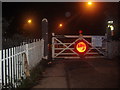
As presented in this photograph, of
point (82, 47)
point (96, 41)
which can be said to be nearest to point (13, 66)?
point (82, 47)

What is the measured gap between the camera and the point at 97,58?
16.5m

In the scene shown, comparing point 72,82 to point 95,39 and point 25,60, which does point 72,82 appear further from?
point 95,39

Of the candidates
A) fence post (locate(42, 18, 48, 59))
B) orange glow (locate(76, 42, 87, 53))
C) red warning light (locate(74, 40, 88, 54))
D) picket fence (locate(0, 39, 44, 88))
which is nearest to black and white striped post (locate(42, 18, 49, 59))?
fence post (locate(42, 18, 48, 59))

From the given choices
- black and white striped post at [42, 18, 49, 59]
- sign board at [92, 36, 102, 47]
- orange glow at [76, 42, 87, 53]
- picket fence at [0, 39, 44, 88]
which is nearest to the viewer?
picket fence at [0, 39, 44, 88]

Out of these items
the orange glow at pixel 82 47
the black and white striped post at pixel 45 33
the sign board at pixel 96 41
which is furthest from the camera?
the sign board at pixel 96 41

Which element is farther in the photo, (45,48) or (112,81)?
(45,48)

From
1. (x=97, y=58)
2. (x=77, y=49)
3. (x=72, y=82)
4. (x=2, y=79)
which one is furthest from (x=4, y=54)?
(x=97, y=58)

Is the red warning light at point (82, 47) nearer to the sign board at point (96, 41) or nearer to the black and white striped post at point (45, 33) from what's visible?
the sign board at point (96, 41)

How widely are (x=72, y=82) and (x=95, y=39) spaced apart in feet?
29.3

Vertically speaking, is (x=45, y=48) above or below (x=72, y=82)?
above

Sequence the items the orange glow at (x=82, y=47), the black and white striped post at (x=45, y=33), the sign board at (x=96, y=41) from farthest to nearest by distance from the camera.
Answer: the sign board at (x=96, y=41), the black and white striped post at (x=45, y=33), the orange glow at (x=82, y=47)

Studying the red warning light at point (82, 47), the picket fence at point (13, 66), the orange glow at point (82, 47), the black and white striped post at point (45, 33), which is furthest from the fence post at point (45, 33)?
the picket fence at point (13, 66)

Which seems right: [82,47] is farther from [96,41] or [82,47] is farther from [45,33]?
[45,33]

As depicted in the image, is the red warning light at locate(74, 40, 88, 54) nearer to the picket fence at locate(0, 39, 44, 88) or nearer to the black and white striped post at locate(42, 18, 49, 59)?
the black and white striped post at locate(42, 18, 49, 59)
